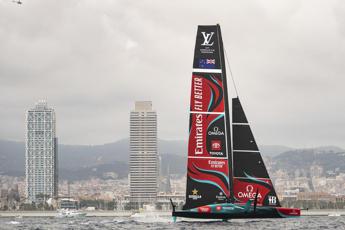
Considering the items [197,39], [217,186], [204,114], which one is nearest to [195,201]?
[217,186]

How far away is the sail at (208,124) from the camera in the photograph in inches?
2525

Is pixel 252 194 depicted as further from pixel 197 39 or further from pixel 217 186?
pixel 197 39

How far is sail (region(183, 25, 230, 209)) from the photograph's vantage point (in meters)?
64.1

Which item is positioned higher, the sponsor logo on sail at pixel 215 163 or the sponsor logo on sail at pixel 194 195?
the sponsor logo on sail at pixel 215 163

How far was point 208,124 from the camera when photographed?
64125 mm

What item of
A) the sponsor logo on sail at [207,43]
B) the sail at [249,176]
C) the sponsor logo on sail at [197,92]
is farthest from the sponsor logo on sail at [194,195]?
the sponsor logo on sail at [207,43]

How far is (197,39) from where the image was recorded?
211 ft

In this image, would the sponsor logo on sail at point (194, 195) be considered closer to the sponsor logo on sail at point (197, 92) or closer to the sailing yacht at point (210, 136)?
the sailing yacht at point (210, 136)

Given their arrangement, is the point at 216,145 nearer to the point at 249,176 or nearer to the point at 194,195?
the point at 249,176

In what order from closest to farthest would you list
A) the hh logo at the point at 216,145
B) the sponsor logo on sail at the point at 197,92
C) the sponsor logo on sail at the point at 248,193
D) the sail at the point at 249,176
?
the sponsor logo on sail at the point at 197,92, the hh logo at the point at 216,145, the sponsor logo on sail at the point at 248,193, the sail at the point at 249,176

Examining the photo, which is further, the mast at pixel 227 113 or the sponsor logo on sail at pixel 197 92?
the mast at pixel 227 113

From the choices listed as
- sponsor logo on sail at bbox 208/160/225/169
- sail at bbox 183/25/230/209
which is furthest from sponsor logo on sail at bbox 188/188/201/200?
sponsor logo on sail at bbox 208/160/225/169

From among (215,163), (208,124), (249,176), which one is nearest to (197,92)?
(208,124)

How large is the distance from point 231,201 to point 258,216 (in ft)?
7.27
